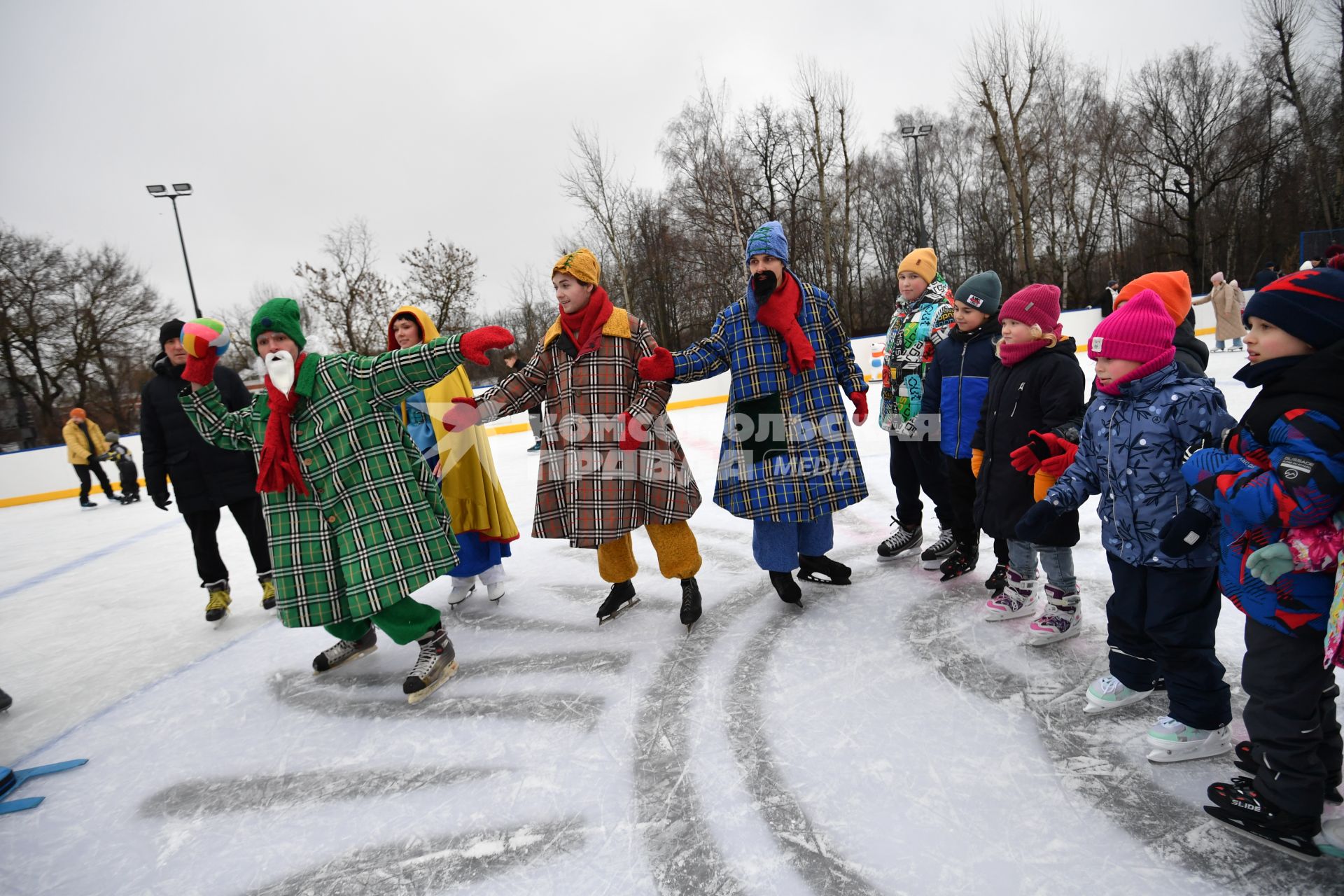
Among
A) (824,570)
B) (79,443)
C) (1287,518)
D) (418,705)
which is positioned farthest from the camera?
(79,443)

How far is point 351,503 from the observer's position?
2.44m

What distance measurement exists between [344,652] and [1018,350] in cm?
309

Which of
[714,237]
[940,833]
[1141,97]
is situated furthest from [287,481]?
[1141,97]

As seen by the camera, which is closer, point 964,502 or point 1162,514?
point 1162,514

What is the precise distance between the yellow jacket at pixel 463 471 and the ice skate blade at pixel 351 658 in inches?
26.0

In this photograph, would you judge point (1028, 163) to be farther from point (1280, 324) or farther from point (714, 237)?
point (1280, 324)

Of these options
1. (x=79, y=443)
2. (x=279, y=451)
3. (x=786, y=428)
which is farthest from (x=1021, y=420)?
(x=79, y=443)

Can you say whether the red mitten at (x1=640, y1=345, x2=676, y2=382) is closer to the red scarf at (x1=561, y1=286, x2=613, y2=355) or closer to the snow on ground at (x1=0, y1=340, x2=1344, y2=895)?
the red scarf at (x1=561, y1=286, x2=613, y2=355)

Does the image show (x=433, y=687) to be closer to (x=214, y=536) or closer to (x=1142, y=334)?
(x=214, y=536)

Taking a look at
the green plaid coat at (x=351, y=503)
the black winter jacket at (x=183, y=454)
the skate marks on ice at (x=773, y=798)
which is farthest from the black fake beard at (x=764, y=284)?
the black winter jacket at (x=183, y=454)

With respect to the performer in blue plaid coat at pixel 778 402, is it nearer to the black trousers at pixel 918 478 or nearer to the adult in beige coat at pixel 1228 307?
the black trousers at pixel 918 478

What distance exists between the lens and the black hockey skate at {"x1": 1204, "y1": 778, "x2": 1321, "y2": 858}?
141cm

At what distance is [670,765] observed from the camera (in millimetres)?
1963

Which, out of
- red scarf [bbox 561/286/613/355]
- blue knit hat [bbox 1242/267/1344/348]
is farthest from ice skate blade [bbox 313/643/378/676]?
blue knit hat [bbox 1242/267/1344/348]
